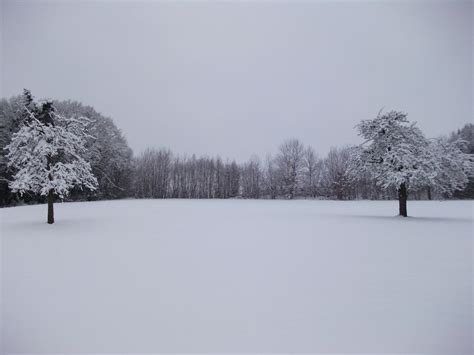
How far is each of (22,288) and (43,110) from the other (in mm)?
17806

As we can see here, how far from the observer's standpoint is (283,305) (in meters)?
6.28

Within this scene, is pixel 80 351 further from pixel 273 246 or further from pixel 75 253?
pixel 273 246

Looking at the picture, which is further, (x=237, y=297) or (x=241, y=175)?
(x=241, y=175)

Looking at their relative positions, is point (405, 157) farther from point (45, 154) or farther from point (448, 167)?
point (45, 154)

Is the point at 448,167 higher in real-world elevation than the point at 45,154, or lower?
lower

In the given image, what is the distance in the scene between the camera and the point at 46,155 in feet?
63.8

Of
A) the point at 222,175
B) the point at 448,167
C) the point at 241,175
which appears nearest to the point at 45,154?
the point at 448,167

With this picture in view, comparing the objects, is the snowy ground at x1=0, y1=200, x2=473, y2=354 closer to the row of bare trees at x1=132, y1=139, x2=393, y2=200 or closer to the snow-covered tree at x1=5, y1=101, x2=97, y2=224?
the snow-covered tree at x1=5, y1=101, x2=97, y2=224

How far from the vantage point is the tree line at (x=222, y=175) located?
5575 cm

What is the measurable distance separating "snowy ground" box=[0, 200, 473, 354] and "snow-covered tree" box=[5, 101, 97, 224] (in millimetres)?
7016

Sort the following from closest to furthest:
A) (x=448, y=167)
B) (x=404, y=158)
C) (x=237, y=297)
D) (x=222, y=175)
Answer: (x=237, y=297), (x=404, y=158), (x=448, y=167), (x=222, y=175)

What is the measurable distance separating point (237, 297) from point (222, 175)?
77.1m

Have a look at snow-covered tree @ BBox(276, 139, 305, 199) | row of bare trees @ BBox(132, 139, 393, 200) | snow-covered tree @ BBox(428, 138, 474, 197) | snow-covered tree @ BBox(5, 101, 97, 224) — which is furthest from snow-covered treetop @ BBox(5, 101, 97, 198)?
snow-covered tree @ BBox(276, 139, 305, 199)

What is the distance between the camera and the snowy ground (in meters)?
4.96
